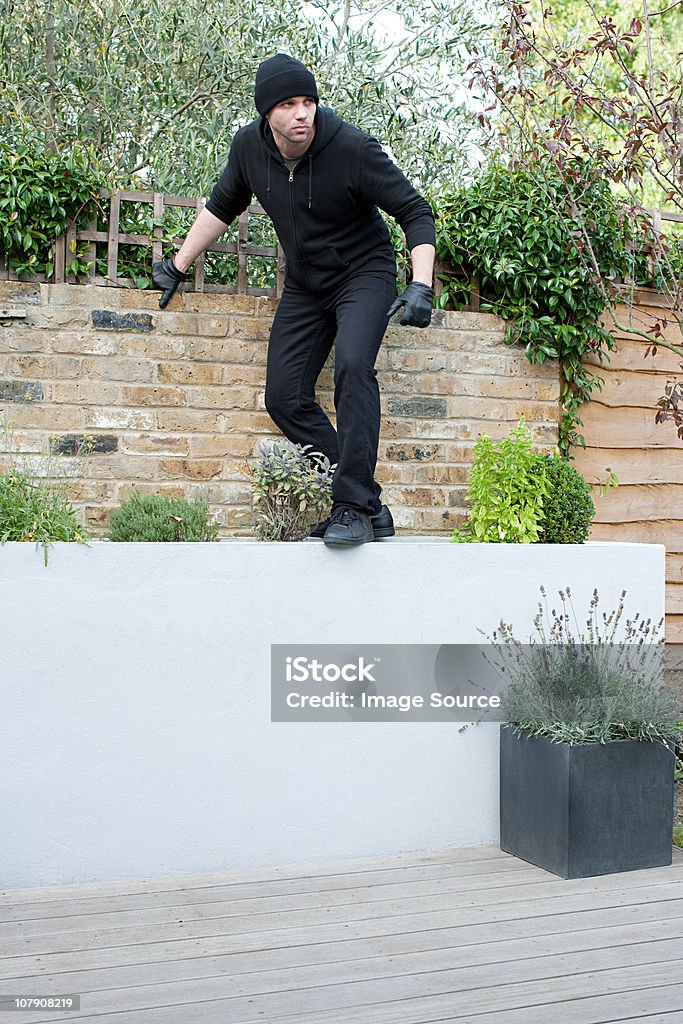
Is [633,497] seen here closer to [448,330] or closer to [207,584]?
[448,330]

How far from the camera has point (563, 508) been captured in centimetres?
378

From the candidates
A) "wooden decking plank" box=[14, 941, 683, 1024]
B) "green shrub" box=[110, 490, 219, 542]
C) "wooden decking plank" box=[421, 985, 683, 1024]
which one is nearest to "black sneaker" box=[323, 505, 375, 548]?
"green shrub" box=[110, 490, 219, 542]

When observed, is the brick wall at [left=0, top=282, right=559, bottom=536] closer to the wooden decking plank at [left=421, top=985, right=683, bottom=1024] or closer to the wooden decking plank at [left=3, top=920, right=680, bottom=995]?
the wooden decking plank at [left=3, top=920, right=680, bottom=995]

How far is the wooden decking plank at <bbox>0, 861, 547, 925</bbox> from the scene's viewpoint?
9.12 feet

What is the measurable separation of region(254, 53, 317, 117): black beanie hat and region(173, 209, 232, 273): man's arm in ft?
1.74

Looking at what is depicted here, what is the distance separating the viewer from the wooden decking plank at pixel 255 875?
9.63ft

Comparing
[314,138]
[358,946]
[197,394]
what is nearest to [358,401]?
[197,394]

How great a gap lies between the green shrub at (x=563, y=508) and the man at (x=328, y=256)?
1.94 ft

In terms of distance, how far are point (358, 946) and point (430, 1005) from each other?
0.35 metres

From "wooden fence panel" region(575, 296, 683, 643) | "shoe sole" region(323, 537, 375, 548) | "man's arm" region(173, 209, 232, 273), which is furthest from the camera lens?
"wooden fence panel" region(575, 296, 683, 643)

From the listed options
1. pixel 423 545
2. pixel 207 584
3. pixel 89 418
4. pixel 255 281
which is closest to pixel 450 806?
pixel 423 545

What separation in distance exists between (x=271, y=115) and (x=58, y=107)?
6.24 ft

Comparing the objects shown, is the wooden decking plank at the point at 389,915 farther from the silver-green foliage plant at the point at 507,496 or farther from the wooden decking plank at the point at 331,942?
the silver-green foliage plant at the point at 507,496

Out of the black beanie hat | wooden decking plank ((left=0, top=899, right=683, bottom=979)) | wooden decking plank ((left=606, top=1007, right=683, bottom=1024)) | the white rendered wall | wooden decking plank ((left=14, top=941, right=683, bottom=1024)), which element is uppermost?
the black beanie hat
